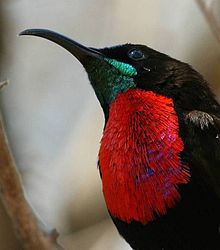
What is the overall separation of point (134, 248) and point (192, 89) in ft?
2.35

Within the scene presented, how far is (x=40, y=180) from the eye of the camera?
5.30m

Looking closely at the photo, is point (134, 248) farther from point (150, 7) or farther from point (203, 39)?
point (150, 7)

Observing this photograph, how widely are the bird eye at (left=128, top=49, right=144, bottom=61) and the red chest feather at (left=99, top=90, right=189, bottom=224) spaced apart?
0.74ft

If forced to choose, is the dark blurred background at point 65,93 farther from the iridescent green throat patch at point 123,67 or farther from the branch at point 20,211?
the branch at point 20,211

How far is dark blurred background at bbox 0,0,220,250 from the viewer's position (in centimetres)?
496

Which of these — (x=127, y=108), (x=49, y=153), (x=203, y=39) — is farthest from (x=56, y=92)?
(x=127, y=108)

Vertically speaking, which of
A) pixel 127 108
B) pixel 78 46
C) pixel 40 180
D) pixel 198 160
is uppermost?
pixel 78 46

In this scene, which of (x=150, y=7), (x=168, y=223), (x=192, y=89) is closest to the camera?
(x=168, y=223)

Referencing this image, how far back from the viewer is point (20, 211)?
3.80 m

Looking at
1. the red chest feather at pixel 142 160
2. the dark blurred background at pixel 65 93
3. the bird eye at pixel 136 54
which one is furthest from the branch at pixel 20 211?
the dark blurred background at pixel 65 93

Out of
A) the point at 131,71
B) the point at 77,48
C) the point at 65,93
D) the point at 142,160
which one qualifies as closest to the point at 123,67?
the point at 131,71

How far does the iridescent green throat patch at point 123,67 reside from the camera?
399 cm

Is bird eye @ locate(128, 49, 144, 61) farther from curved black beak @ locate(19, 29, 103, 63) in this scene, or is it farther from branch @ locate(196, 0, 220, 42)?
branch @ locate(196, 0, 220, 42)

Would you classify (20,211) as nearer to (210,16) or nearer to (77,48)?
(77,48)
